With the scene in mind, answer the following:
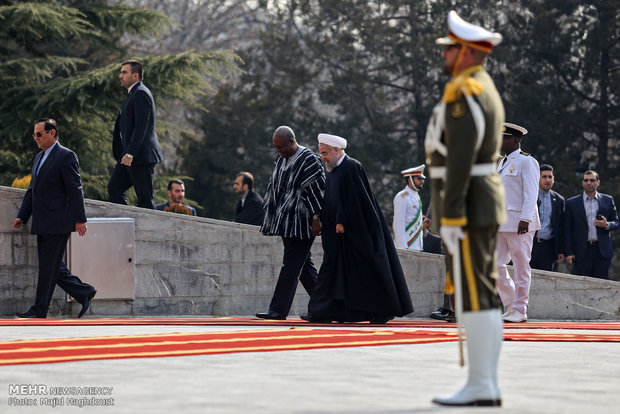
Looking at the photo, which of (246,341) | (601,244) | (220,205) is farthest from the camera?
(220,205)

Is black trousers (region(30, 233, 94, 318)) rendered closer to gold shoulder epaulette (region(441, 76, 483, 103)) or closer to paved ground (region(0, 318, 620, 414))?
paved ground (region(0, 318, 620, 414))

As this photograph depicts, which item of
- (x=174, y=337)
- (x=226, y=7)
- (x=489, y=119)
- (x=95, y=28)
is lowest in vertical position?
(x=174, y=337)

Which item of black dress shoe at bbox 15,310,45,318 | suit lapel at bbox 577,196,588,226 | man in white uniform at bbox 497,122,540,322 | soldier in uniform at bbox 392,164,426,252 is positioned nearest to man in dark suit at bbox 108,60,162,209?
black dress shoe at bbox 15,310,45,318

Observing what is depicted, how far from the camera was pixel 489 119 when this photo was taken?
554 cm

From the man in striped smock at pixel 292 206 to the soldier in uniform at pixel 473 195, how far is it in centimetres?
572

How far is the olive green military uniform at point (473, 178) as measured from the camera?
17.8 ft

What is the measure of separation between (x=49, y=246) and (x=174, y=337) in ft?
11.9

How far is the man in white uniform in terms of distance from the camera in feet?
38.1

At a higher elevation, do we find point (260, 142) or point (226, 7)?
point (226, 7)

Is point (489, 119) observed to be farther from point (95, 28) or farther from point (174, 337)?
point (95, 28)

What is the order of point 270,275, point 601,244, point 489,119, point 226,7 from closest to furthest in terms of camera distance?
point 489,119 < point 270,275 < point 601,244 < point 226,7

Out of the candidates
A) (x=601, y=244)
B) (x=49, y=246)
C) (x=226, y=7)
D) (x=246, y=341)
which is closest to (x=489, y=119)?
(x=246, y=341)

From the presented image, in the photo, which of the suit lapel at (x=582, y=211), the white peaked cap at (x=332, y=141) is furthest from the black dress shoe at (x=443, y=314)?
the suit lapel at (x=582, y=211)

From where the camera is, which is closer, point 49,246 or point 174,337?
point 174,337
